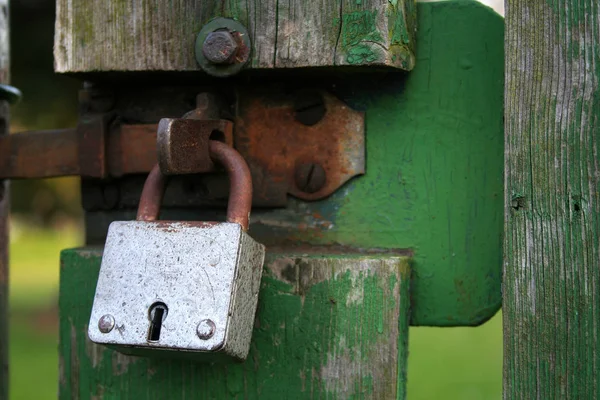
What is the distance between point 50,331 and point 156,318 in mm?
6980

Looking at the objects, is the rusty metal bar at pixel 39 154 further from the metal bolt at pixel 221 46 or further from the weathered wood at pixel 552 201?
the weathered wood at pixel 552 201

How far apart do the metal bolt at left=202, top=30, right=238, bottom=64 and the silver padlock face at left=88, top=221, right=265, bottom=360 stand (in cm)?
22

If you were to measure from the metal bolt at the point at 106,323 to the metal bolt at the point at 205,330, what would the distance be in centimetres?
12

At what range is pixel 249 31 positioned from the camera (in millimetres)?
1057

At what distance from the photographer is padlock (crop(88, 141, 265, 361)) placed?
94 cm

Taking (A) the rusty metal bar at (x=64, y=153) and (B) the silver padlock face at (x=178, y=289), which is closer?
(B) the silver padlock face at (x=178, y=289)

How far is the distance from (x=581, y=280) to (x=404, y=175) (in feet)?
0.95

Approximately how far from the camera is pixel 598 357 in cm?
95

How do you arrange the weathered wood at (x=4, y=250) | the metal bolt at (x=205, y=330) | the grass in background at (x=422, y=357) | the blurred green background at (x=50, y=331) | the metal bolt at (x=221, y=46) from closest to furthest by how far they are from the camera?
the metal bolt at (x=205, y=330) → the metal bolt at (x=221, y=46) → the weathered wood at (x=4, y=250) → the grass in background at (x=422, y=357) → the blurred green background at (x=50, y=331)

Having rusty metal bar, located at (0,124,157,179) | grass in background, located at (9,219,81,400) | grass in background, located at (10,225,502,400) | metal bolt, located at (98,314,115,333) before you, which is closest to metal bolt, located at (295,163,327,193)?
rusty metal bar, located at (0,124,157,179)

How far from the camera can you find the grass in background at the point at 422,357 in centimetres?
447

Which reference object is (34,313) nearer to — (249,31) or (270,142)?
(270,142)

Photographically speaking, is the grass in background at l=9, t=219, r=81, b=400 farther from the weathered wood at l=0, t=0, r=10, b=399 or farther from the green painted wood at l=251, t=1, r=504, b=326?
the green painted wood at l=251, t=1, r=504, b=326

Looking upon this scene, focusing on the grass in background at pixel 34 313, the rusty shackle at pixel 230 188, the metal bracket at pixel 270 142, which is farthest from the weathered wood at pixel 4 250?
the grass in background at pixel 34 313
